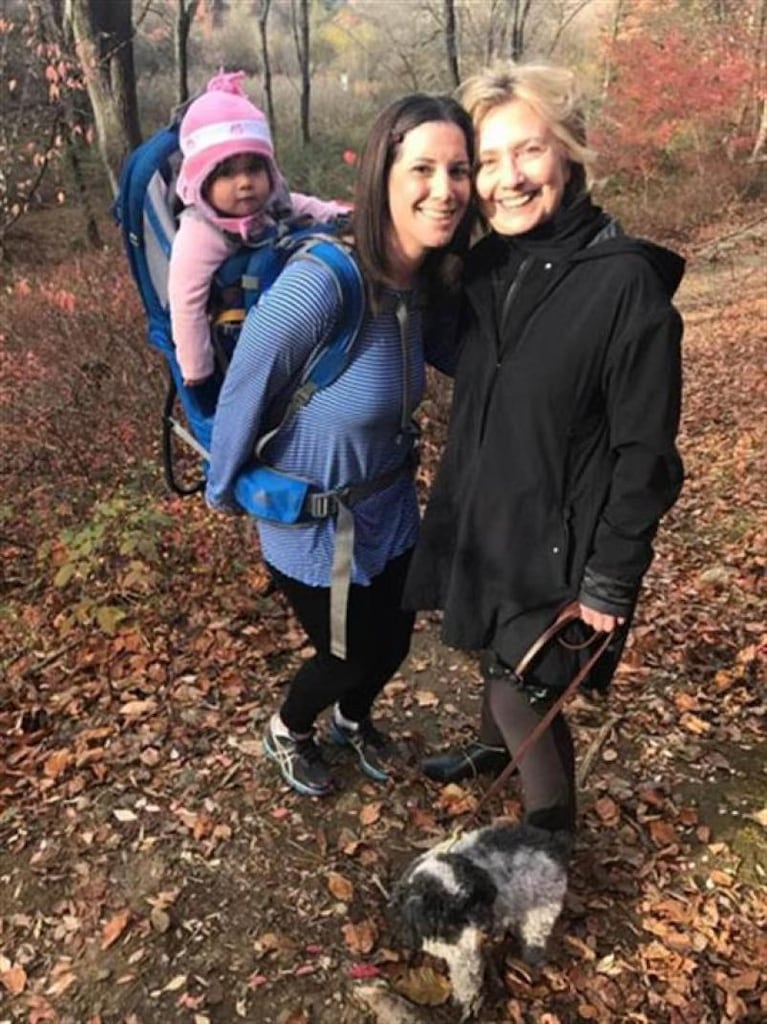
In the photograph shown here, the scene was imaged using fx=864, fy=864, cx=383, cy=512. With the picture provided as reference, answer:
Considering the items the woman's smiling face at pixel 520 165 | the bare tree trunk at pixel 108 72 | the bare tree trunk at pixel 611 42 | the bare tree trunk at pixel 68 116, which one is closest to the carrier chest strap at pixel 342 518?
the woman's smiling face at pixel 520 165

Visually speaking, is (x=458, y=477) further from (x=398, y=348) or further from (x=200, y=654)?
(x=200, y=654)

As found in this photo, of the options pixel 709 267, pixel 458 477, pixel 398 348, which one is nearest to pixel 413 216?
pixel 398 348

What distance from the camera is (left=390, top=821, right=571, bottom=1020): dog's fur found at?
7.72 ft

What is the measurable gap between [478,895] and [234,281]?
6.39 feet

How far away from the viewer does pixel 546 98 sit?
215 cm

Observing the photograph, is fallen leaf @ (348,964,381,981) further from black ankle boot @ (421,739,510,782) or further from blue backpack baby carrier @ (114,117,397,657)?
blue backpack baby carrier @ (114,117,397,657)

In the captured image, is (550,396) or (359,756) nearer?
(550,396)

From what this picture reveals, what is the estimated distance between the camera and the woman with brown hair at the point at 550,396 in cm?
206

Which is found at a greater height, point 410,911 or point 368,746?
point 410,911

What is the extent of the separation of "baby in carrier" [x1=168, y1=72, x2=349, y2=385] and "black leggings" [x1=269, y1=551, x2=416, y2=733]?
32.4 inches

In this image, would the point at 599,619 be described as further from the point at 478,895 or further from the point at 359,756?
the point at 359,756

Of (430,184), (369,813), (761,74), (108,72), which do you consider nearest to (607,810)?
(369,813)

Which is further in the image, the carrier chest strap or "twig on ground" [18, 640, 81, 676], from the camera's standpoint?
"twig on ground" [18, 640, 81, 676]

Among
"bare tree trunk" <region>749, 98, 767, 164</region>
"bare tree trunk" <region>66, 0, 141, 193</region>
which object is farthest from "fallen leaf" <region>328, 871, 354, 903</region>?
"bare tree trunk" <region>749, 98, 767, 164</region>
